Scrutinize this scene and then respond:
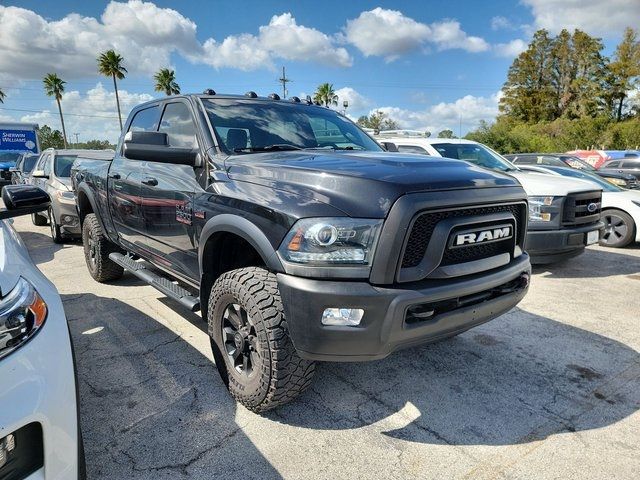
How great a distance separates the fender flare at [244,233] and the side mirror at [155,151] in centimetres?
49

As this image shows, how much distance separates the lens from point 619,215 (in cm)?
760

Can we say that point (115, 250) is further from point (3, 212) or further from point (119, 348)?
point (3, 212)

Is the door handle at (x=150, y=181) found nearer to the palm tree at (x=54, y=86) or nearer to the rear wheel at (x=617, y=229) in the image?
the rear wheel at (x=617, y=229)

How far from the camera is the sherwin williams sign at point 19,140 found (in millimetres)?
23438

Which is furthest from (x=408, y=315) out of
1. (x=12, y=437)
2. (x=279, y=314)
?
(x=12, y=437)

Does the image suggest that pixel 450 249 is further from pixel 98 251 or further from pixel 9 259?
pixel 98 251

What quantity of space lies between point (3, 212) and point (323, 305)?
5.25ft

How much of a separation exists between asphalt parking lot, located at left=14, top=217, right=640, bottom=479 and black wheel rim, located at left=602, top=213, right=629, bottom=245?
4.14 metres

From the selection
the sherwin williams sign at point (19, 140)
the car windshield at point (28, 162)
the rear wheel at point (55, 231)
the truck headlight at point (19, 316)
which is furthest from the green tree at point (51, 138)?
the truck headlight at point (19, 316)

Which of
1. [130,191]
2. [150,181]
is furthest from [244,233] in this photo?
[130,191]

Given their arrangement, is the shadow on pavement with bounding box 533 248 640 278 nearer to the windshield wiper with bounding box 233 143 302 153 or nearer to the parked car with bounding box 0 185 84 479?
the windshield wiper with bounding box 233 143 302 153

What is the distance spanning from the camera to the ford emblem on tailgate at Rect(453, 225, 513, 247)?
7.61 ft

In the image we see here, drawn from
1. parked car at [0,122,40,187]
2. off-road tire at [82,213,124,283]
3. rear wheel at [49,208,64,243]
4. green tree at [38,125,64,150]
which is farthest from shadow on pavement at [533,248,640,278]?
green tree at [38,125,64,150]

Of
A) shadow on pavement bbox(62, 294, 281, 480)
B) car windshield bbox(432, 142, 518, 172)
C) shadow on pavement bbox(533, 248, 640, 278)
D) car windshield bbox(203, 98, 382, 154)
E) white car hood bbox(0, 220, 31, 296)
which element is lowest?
shadow on pavement bbox(533, 248, 640, 278)
